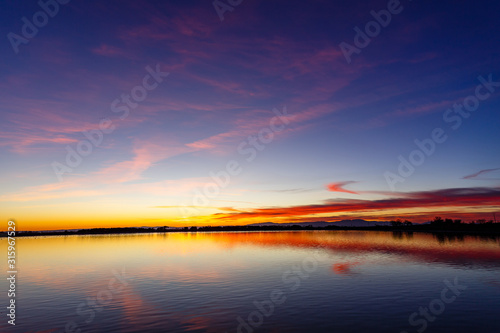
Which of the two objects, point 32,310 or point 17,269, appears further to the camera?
point 17,269

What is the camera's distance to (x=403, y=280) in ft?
114

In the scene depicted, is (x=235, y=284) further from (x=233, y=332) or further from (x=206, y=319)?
(x=233, y=332)

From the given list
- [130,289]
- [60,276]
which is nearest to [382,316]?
[130,289]

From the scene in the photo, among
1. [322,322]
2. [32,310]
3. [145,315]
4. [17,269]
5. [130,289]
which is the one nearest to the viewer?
[322,322]

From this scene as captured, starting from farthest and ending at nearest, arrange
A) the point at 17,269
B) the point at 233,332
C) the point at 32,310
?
the point at 17,269 < the point at 32,310 < the point at 233,332

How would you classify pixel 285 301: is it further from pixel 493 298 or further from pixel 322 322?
pixel 493 298

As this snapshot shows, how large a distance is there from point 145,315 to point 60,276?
2745 centimetres

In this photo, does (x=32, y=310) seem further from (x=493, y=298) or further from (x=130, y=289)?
(x=493, y=298)

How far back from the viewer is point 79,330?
20828 mm

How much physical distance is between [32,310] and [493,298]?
3860 centimetres

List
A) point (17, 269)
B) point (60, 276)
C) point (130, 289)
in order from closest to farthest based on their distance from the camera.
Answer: point (130, 289) → point (60, 276) → point (17, 269)

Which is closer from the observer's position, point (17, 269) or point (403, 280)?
point (403, 280)

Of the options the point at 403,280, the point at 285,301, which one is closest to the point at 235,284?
the point at 285,301

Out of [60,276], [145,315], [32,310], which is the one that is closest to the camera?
[145,315]
